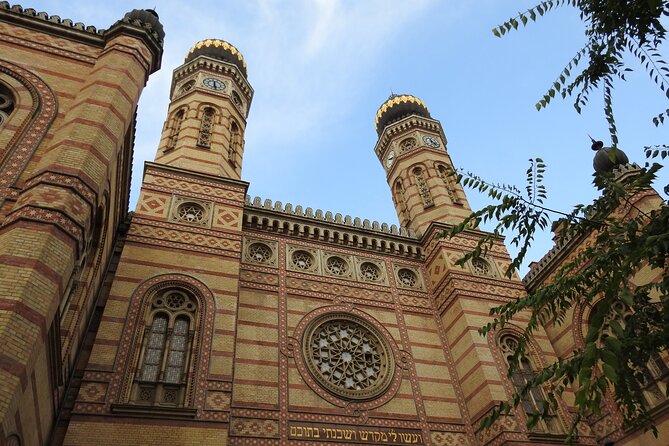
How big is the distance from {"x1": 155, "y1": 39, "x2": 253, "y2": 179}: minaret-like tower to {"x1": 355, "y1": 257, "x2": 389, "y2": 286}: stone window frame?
14.3 ft

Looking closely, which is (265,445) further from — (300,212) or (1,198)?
(300,212)

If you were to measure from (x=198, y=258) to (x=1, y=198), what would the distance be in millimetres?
4200

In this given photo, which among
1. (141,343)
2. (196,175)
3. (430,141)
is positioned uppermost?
(430,141)

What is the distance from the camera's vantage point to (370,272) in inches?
501

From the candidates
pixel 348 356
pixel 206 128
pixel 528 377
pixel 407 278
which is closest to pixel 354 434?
pixel 348 356

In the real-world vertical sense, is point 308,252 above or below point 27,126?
above

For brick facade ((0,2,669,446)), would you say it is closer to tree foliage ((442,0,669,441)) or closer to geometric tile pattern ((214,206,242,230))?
geometric tile pattern ((214,206,242,230))

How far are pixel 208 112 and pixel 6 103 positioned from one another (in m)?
7.41

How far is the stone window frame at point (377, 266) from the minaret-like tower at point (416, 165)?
2.47m

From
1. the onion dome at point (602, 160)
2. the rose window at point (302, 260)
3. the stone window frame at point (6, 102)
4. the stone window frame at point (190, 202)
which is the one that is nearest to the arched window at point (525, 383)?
the rose window at point (302, 260)

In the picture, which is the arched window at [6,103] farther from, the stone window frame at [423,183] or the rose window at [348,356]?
the stone window frame at [423,183]

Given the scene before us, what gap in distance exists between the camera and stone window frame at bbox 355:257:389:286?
1233cm

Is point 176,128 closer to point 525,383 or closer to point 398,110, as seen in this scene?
point 398,110

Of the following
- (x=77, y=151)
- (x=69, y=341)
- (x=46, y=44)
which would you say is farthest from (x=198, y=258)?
(x=46, y=44)
